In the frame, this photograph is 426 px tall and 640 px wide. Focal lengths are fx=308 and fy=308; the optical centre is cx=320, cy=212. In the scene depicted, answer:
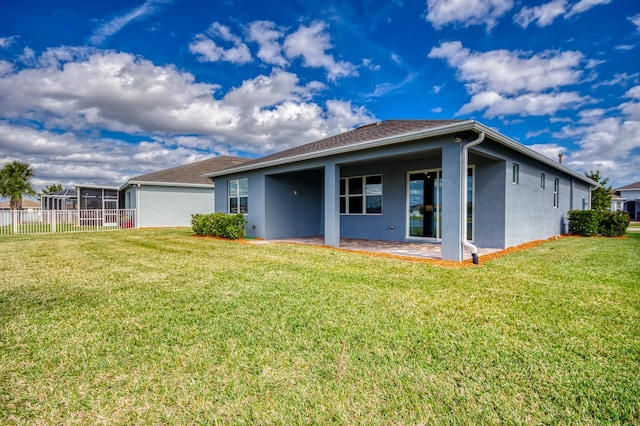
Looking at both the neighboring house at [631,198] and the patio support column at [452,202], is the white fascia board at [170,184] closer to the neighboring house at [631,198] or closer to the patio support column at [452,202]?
the patio support column at [452,202]

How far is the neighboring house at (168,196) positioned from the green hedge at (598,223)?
19.6 m

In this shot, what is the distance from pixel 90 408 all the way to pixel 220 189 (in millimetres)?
13284

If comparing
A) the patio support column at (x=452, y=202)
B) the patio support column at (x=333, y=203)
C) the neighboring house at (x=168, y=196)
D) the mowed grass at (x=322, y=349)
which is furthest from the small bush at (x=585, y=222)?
the neighboring house at (x=168, y=196)

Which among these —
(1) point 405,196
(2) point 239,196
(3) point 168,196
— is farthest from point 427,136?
(3) point 168,196

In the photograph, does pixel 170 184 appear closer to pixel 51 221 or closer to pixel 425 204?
pixel 51 221

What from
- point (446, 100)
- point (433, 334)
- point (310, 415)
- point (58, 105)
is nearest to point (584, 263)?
point (433, 334)

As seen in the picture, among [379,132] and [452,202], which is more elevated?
[379,132]

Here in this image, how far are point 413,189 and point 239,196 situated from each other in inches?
292

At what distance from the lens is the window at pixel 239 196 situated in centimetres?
1316

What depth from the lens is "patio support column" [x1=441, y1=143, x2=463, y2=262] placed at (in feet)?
22.3

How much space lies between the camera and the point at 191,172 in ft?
71.9

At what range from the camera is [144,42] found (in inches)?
472

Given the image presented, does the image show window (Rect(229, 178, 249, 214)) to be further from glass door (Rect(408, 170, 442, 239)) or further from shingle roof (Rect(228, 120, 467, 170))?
glass door (Rect(408, 170, 442, 239))

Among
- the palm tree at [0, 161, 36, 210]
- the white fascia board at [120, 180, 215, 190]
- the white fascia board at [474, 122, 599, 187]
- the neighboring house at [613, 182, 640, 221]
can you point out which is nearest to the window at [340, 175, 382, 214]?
the white fascia board at [474, 122, 599, 187]
